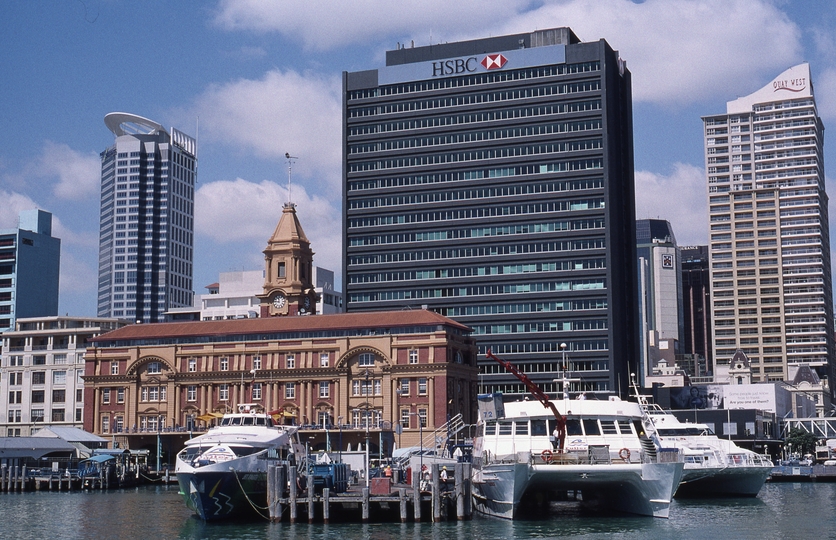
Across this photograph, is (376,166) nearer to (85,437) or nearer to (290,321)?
(290,321)

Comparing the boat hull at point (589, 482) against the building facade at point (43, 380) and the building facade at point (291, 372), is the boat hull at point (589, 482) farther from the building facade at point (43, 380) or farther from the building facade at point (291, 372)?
the building facade at point (43, 380)

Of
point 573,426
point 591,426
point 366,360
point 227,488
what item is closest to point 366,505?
point 227,488

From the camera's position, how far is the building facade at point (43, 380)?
174125mm

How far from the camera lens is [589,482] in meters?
64.6

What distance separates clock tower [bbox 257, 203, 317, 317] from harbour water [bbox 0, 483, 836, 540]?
76.4m

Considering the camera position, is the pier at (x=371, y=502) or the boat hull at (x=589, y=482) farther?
the pier at (x=371, y=502)

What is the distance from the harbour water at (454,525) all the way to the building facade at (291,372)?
57.9 metres

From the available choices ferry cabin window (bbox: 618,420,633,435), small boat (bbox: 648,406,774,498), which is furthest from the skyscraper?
ferry cabin window (bbox: 618,420,633,435)

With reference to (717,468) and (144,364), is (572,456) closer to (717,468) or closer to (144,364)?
(717,468)

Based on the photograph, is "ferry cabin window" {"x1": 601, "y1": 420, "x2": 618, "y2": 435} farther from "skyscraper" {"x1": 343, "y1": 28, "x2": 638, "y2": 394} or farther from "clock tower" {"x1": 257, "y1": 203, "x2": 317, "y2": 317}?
"skyscraper" {"x1": 343, "y1": 28, "x2": 638, "y2": 394}

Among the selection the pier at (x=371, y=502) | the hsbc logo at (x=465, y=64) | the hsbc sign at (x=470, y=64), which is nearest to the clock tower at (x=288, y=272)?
the hsbc sign at (x=470, y=64)

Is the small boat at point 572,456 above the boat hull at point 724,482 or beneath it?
above

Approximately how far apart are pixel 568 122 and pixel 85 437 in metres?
89.3

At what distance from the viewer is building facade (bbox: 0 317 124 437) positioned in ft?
571
